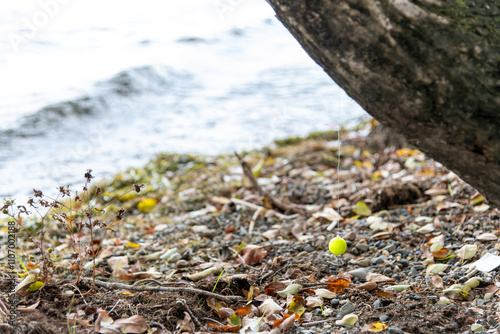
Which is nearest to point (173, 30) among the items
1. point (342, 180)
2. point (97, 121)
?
point (97, 121)

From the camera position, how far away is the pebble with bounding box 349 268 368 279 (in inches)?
102

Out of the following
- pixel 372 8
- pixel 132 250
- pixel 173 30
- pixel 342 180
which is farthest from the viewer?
pixel 173 30

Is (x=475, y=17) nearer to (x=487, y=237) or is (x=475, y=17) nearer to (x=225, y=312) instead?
(x=487, y=237)

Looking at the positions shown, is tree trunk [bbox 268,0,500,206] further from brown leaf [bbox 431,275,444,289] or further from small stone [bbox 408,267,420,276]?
small stone [bbox 408,267,420,276]

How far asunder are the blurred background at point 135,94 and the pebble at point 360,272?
2.91m

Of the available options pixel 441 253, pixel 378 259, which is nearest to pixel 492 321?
pixel 441 253

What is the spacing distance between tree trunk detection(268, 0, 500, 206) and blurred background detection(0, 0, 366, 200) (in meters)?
3.57

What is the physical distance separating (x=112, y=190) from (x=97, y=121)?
306 cm

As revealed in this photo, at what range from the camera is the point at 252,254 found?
295 centimetres

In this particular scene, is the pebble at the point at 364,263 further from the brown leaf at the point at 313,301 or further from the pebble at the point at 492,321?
the pebble at the point at 492,321

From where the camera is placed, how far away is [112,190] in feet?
18.9

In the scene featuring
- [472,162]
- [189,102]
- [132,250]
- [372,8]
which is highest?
[372,8]

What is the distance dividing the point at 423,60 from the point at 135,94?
8.49 m

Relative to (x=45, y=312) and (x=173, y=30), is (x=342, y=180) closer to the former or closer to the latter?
(x=45, y=312)
